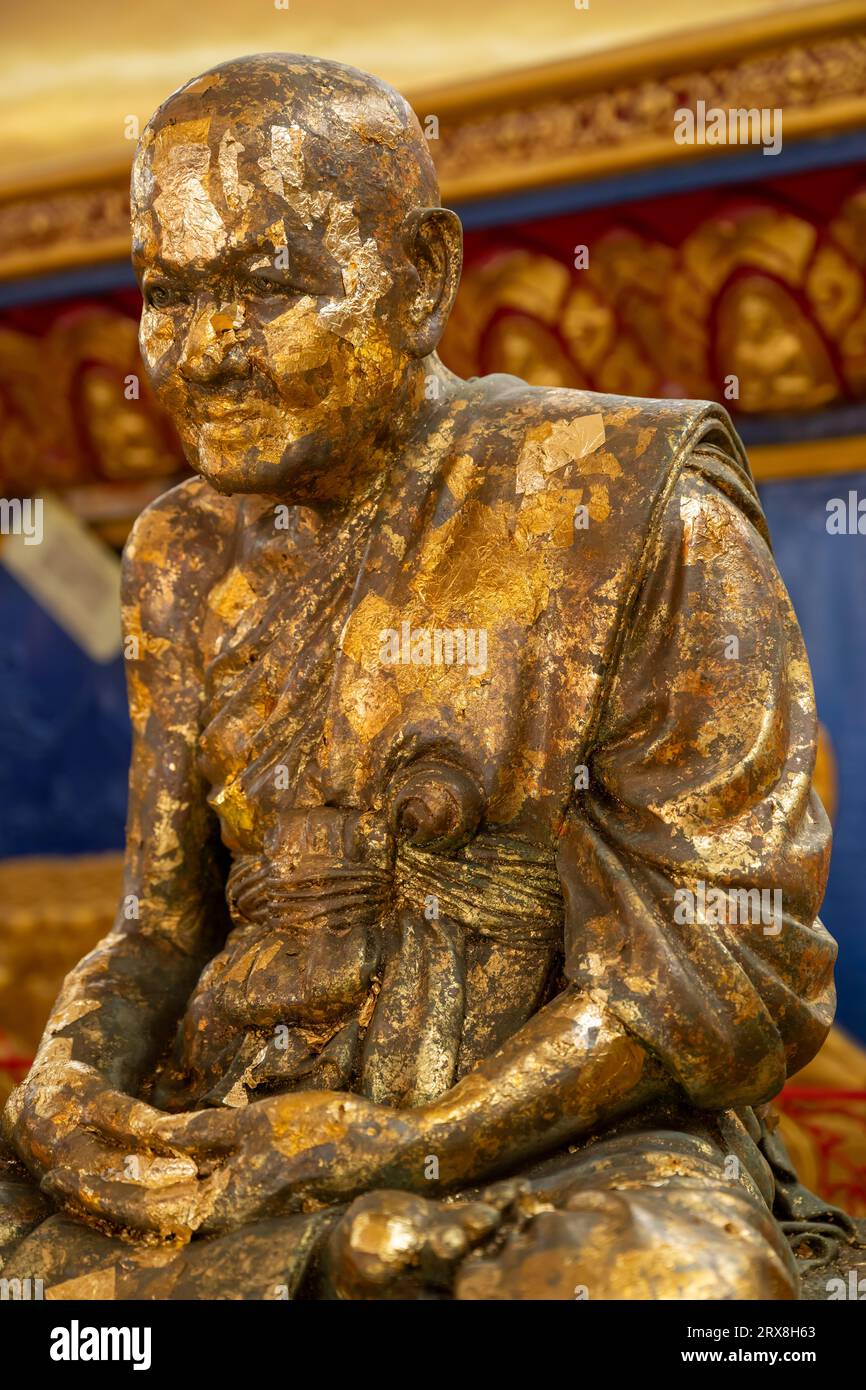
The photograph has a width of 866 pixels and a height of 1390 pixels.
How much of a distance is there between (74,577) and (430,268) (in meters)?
2.82

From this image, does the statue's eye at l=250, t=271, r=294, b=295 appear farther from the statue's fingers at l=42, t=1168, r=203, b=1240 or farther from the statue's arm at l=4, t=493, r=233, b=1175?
the statue's fingers at l=42, t=1168, r=203, b=1240

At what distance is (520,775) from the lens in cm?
262

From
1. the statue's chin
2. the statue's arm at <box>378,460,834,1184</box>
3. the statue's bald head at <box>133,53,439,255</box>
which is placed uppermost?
the statue's bald head at <box>133,53,439,255</box>

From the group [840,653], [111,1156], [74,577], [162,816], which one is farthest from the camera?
[74,577]

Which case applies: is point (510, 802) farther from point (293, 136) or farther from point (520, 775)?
point (293, 136)

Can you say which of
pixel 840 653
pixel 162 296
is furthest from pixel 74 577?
pixel 162 296

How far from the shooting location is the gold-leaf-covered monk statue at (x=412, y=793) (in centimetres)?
238

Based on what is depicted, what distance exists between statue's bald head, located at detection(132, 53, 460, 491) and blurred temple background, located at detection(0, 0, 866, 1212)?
909 millimetres

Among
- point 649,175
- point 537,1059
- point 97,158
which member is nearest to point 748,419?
point 649,175

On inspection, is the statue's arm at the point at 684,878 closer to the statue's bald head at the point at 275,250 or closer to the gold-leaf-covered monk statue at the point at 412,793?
the gold-leaf-covered monk statue at the point at 412,793

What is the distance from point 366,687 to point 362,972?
38 centimetres

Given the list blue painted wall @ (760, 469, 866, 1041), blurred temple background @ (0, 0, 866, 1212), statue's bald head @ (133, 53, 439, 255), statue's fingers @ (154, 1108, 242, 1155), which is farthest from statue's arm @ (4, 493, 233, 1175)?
blue painted wall @ (760, 469, 866, 1041)

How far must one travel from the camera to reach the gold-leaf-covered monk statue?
238cm

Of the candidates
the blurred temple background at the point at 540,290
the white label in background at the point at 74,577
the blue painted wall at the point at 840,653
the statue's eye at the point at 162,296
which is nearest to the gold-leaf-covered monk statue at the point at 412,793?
the statue's eye at the point at 162,296
